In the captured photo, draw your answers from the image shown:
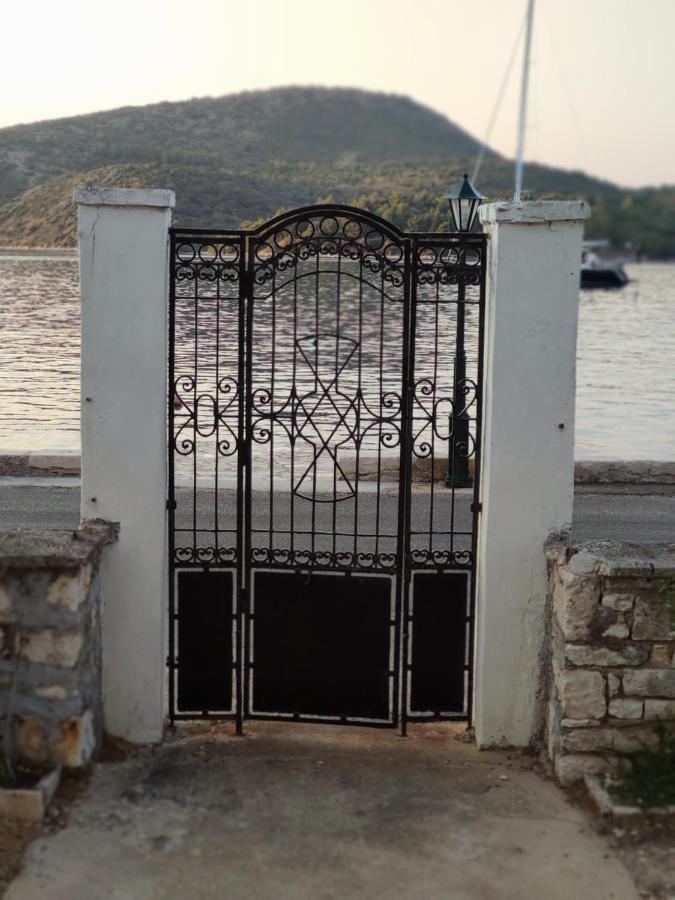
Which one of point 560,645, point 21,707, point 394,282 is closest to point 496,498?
point 560,645

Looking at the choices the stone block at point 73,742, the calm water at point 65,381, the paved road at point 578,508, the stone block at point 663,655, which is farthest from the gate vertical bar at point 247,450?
the paved road at point 578,508

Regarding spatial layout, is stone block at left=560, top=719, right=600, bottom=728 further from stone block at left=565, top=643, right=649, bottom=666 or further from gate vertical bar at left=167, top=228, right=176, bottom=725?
gate vertical bar at left=167, top=228, right=176, bottom=725

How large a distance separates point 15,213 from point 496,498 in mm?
5248

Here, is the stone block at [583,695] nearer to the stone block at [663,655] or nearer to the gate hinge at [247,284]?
the stone block at [663,655]

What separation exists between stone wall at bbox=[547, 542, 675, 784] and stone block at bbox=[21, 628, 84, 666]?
7.98ft

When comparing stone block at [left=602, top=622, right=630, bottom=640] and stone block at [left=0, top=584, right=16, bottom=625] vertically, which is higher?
stone block at [left=0, top=584, right=16, bottom=625]

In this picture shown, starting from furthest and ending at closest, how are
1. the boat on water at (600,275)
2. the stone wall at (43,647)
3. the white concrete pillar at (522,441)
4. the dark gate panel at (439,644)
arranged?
the boat on water at (600,275)
the dark gate panel at (439,644)
the white concrete pillar at (522,441)
the stone wall at (43,647)

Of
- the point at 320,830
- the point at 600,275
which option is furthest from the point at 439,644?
the point at 600,275

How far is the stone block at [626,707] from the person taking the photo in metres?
5.95

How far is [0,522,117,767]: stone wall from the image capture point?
570 cm

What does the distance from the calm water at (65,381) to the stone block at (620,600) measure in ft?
16.6

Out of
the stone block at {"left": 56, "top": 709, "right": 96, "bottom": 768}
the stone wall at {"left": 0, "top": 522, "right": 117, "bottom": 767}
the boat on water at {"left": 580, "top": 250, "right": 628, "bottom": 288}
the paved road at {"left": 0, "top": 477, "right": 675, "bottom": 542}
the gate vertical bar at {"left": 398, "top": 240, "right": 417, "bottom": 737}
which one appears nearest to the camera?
the stone wall at {"left": 0, "top": 522, "right": 117, "bottom": 767}

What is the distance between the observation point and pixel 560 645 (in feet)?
20.0

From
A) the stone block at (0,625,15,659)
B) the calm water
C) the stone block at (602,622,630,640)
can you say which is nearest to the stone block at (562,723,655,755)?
the stone block at (602,622,630,640)
